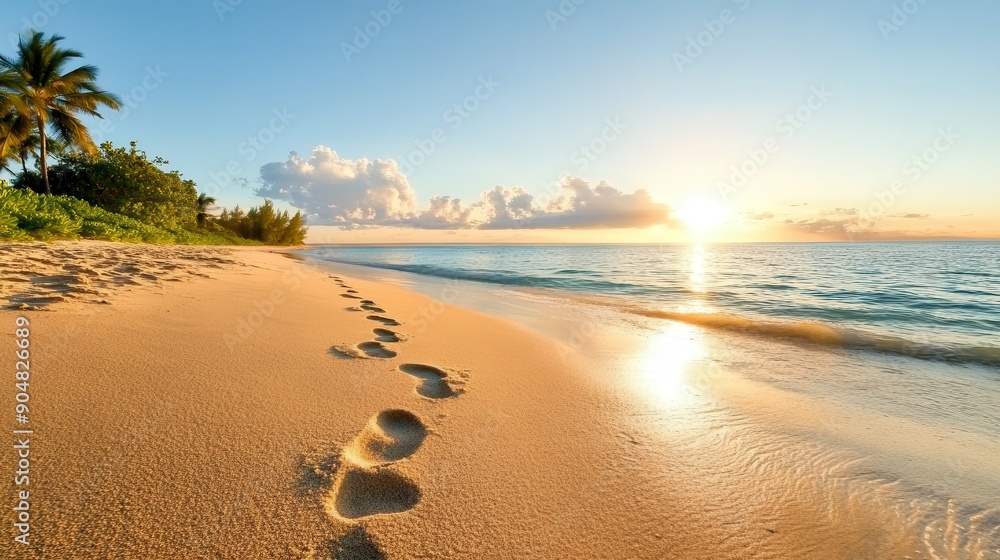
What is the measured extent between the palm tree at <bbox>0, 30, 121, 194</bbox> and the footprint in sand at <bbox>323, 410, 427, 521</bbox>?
88.3 feet

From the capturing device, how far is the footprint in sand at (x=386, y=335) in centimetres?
403

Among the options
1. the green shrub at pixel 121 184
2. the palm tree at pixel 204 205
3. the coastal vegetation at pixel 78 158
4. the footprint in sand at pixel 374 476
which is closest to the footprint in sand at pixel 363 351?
the footprint in sand at pixel 374 476

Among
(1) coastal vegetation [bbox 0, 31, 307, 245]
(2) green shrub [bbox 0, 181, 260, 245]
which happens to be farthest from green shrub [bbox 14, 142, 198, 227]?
(2) green shrub [bbox 0, 181, 260, 245]

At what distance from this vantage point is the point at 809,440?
2359 mm

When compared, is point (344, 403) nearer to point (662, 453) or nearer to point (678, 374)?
point (662, 453)

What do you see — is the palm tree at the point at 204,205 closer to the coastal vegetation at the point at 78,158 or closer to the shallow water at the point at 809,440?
the coastal vegetation at the point at 78,158

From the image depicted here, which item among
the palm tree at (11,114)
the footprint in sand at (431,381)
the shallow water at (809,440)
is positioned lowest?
the shallow water at (809,440)

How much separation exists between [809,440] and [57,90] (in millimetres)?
32700

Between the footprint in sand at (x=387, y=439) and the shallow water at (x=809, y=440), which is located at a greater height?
the footprint in sand at (x=387, y=439)

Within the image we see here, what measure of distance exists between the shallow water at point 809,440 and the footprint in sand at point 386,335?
0.70 metres

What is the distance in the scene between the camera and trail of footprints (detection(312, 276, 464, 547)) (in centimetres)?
146

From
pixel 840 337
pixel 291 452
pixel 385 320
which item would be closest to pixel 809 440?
pixel 291 452

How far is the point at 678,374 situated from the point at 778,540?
7.41 ft

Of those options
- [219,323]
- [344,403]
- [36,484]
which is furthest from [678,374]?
[219,323]
